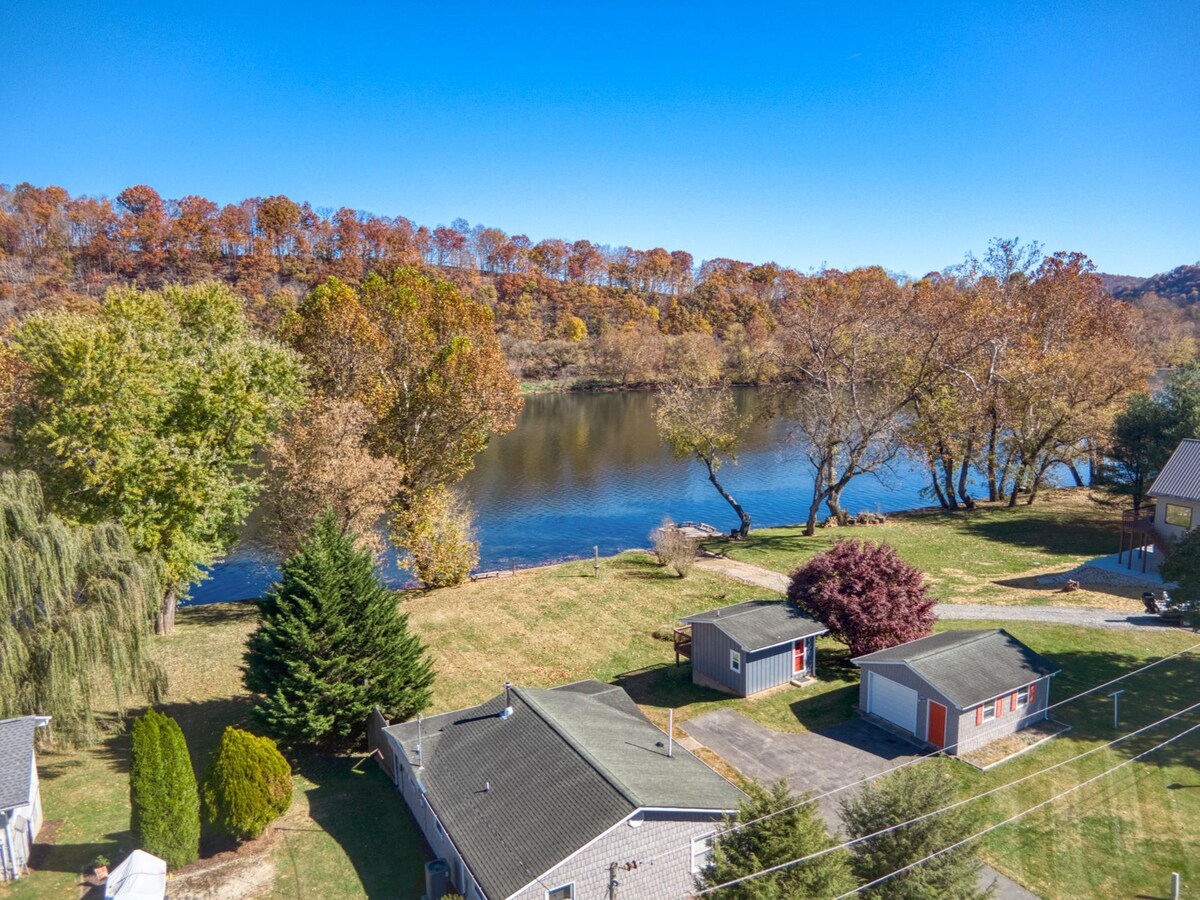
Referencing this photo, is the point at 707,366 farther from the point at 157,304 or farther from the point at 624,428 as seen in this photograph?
the point at 157,304

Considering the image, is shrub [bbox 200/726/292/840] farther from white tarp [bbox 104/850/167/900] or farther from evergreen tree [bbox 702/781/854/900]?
evergreen tree [bbox 702/781/854/900]

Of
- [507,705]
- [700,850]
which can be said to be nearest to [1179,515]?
[700,850]

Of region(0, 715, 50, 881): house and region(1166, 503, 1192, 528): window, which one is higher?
region(1166, 503, 1192, 528): window

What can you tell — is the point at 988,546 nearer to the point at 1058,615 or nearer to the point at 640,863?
the point at 1058,615

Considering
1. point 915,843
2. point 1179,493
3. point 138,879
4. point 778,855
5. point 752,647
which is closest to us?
point 778,855

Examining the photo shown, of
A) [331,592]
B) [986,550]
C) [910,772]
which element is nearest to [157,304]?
[331,592]

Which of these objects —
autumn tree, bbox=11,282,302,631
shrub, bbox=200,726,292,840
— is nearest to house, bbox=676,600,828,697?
shrub, bbox=200,726,292,840
